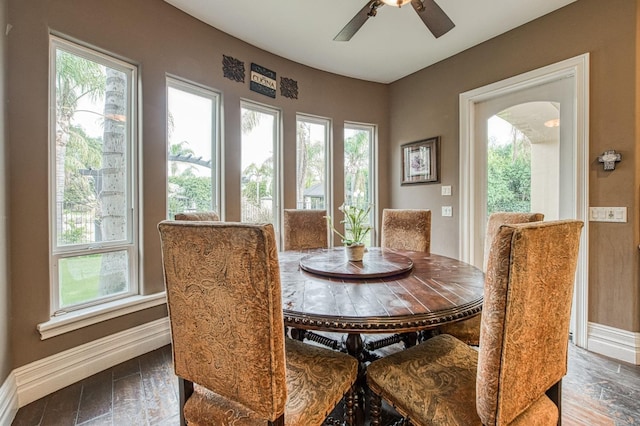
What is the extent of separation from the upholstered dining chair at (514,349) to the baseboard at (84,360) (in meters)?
1.99

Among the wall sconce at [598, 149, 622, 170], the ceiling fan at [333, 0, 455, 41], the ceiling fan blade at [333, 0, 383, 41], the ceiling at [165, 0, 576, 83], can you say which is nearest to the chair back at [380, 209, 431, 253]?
the wall sconce at [598, 149, 622, 170]

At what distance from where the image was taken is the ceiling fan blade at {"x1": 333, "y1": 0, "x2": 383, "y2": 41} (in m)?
1.76

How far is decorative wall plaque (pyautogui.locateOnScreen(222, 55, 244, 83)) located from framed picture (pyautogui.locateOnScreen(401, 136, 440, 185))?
2.18 meters

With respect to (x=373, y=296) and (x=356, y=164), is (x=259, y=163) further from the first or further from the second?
(x=373, y=296)

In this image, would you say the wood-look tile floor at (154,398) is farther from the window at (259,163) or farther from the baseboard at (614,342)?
the window at (259,163)

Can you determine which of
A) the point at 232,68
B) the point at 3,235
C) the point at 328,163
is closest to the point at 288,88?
the point at 232,68

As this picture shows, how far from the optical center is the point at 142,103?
230 cm

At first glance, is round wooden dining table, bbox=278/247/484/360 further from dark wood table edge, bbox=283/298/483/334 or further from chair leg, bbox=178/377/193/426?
chair leg, bbox=178/377/193/426

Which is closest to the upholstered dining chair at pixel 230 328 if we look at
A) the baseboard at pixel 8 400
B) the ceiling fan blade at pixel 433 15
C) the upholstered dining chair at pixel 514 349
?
the upholstered dining chair at pixel 514 349

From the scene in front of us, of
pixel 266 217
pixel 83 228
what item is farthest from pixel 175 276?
pixel 266 217

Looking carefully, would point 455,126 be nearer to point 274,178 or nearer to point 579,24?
point 579,24

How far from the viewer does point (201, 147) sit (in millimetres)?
2805

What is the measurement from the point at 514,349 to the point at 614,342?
218 centimetres

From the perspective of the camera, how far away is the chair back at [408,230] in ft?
8.46
